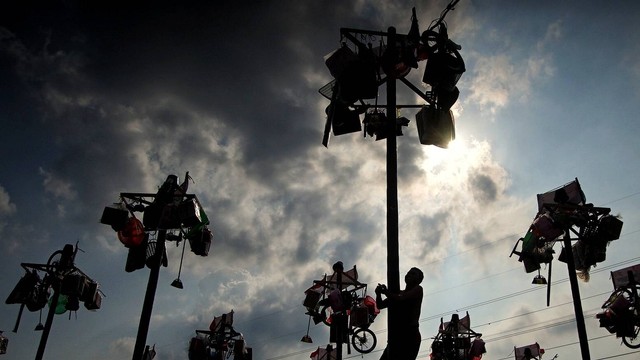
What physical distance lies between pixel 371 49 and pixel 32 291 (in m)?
15.9

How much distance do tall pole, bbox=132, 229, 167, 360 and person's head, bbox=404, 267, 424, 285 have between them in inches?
321

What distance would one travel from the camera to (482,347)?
90.2ft

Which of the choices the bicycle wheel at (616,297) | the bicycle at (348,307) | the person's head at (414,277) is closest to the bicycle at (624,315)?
the bicycle wheel at (616,297)

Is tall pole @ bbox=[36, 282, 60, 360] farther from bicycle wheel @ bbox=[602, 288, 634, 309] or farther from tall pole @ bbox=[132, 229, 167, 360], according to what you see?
bicycle wheel @ bbox=[602, 288, 634, 309]

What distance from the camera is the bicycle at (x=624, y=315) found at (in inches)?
797

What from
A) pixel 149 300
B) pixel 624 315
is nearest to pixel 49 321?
pixel 149 300

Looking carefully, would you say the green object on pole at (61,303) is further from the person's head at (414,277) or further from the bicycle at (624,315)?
the bicycle at (624,315)

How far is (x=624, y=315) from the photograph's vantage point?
803 inches

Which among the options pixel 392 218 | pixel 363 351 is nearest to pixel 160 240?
pixel 392 218

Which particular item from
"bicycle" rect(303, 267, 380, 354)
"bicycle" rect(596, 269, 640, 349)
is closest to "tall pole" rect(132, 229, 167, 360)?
"bicycle" rect(303, 267, 380, 354)

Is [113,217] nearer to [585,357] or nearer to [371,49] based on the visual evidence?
[371,49]

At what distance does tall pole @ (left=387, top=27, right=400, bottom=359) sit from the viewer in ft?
19.2

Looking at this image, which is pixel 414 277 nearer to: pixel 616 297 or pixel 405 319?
pixel 405 319

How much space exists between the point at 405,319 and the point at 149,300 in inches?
331
